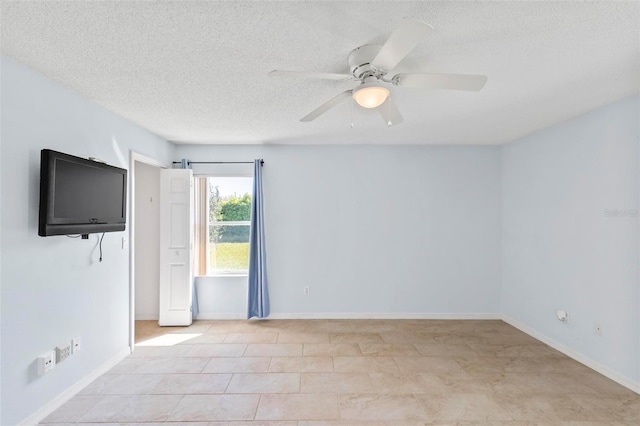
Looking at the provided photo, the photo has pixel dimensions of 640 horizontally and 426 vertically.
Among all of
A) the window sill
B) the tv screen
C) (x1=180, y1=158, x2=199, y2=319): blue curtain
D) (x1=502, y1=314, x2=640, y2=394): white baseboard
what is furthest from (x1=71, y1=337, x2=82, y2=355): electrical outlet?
(x1=502, y1=314, x2=640, y2=394): white baseboard

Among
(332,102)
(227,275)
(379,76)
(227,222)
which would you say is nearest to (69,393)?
(227,275)

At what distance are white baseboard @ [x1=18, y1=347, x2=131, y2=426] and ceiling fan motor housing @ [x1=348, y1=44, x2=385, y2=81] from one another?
3.21 m

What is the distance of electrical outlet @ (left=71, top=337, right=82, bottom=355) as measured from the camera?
2539mm

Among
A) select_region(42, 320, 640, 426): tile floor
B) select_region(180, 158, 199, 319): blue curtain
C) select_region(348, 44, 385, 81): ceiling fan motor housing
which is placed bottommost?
select_region(42, 320, 640, 426): tile floor

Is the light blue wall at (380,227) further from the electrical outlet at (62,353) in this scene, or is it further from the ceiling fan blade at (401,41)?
the ceiling fan blade at (401,41)

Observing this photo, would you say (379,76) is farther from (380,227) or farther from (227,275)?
(227,275)

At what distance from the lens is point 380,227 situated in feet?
14.9

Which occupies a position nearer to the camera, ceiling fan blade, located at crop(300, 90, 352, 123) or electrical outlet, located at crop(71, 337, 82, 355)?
ceiling fan blade, located at crop(300, 90, 352, 123)

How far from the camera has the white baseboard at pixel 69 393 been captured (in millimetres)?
2180

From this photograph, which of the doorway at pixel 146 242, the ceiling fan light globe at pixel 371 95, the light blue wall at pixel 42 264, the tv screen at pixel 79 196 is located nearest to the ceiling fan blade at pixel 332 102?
the ceiling fan light globe at pixel 371 95

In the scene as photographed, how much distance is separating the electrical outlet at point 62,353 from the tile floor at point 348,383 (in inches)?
14.3

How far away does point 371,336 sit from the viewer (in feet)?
12.6

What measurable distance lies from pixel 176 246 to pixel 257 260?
110 cm

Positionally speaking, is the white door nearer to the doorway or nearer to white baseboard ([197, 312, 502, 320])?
the doorway
